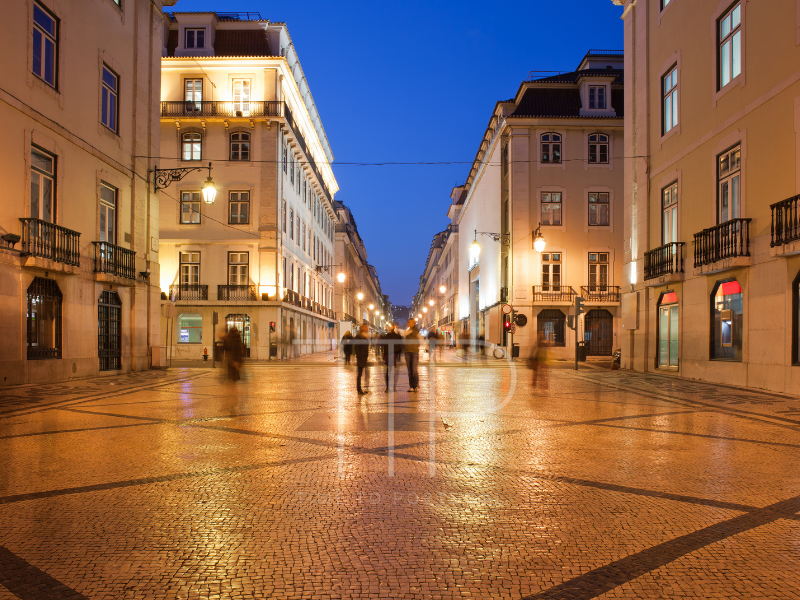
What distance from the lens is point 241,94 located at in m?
39.1

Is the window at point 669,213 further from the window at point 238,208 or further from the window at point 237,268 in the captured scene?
the window at point 238,208

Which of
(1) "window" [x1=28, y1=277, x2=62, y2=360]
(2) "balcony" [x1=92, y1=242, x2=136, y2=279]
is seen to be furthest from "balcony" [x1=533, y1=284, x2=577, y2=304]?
(1) "window" [x1=28, y1=277, x2=62, y2=360]

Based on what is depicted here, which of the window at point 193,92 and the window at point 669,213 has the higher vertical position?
the window at point 193,92

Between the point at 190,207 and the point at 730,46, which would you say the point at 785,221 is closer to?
the point at 730,46

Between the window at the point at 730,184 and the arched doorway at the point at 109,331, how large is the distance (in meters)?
19.4

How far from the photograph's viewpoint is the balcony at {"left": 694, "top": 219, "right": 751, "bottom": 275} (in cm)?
1684

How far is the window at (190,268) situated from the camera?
39.2 meters

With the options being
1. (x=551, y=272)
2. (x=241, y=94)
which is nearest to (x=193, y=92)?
(x=241, y=94)


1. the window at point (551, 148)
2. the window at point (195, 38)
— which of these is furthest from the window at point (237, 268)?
the window at point (551, 148)

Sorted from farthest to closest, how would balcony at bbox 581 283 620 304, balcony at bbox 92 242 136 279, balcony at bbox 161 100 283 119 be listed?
balcony at bbox 581 283 620 304
balcony at bbox 161 100 283 119
balcony at bbox 92 242 136 279

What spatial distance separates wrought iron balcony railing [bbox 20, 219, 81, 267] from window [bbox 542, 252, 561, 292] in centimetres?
2693

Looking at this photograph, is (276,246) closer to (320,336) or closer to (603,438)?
(320,336)

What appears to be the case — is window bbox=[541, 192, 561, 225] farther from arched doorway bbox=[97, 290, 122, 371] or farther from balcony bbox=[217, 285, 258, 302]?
arched doorway bbox=[97, 290, 122, 371]

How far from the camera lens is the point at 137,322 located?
76.5ft
